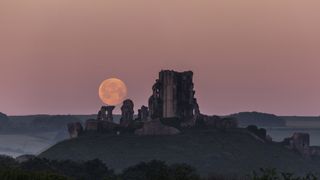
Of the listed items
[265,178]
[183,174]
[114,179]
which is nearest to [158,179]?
[183,174]

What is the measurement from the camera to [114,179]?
181625 millimetres

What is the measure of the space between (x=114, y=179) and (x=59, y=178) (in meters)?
58.0

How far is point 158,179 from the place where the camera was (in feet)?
433

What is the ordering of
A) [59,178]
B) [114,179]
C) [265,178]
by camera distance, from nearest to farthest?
[265,178] < [59,178] < [114,179]

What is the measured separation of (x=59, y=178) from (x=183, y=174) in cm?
1700

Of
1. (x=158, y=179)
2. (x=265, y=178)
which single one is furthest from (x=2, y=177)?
(x=265, y=178)

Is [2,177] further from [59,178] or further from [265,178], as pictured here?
[265,178]

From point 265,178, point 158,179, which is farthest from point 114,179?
point 265,178

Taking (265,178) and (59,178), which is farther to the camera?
(59,178)

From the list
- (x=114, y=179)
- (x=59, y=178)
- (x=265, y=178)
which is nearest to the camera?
(x=265, y=178)

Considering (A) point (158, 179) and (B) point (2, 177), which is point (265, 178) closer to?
(A) point (158, 179)

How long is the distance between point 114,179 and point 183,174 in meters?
57.1

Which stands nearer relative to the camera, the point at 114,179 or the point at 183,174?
the point at 183,174

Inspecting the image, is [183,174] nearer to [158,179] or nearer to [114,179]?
[158,179]
